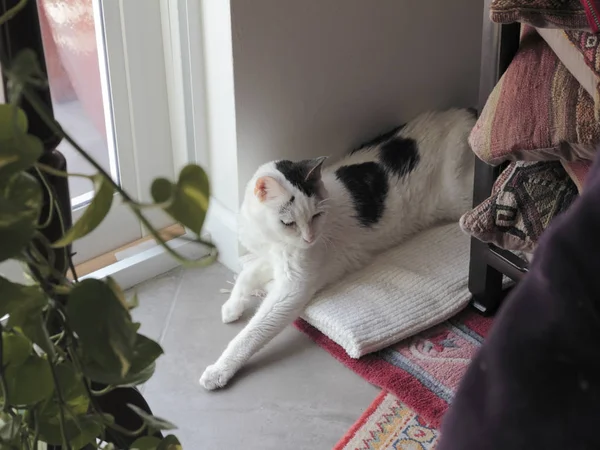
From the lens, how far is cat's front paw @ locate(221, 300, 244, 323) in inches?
58.6

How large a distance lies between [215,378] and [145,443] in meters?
0.83

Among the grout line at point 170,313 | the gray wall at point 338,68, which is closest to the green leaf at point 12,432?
the grout line at point 170,313

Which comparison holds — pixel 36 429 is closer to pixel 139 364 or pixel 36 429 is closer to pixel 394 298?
pixel 139 364

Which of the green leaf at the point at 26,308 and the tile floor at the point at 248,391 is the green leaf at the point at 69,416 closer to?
the green leaf at the point at 26,308

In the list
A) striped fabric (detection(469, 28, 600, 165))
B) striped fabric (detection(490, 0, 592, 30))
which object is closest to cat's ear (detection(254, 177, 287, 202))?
striped fabric (detection(469, 28, 600, 165))

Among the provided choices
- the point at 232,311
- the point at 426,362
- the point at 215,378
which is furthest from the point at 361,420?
the point at 232,311

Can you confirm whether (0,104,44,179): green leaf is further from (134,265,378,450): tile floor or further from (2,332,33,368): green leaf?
(134,265,378,450): tile floor

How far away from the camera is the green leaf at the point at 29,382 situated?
0.43m

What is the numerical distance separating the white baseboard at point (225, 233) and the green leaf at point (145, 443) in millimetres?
1077

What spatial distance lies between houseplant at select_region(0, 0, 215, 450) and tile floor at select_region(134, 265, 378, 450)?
29.6 inches

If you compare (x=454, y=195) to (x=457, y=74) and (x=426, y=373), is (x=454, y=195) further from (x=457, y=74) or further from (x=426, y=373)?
(x=426, y=373)

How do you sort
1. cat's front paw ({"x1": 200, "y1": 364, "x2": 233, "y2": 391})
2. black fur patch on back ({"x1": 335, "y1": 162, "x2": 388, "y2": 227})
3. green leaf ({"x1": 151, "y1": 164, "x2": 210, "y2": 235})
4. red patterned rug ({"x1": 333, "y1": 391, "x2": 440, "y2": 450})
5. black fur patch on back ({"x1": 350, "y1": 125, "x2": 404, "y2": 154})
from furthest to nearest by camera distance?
black fur patch on back ({"x1": 350, "y1": 125, "x2": 404, "y2": 154}) < black fur patch on back ({"x1": 335, "y1": 162, "x2": 388, "y2": 227}) < cat's front paw ({"x1": 200, "y1": 364, "x2": 233, "y2": 391}) < red patterned rug ({"x1": 333, "y1": 391, "x2": 440, "y2": 450}) < green leaf ({"x1": 151, "y1": 164, "x2": 210, "y2": 235})

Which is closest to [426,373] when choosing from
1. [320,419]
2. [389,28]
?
[320,419]

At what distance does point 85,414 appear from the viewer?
473 millimetres
